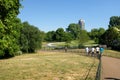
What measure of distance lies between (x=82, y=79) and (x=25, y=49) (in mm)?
59521

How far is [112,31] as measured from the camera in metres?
97.2

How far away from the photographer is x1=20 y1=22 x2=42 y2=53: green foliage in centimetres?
8068

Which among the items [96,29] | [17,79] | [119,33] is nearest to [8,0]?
[17,79]

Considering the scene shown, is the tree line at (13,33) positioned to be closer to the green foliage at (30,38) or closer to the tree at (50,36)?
the green foliage at (30,38)

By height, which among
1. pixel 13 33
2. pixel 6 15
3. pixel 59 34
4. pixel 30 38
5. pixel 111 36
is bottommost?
pixel 13 33

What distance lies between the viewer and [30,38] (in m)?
82.2

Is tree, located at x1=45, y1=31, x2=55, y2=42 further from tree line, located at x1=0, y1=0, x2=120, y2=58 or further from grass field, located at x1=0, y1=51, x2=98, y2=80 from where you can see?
grass field, located at x1=0, y1=51, x2=98, y2=80

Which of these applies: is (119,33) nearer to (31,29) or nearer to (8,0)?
(31,29)

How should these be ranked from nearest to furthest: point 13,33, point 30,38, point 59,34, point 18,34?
point 13,33, point 18,34, point 30,38, point 59,34

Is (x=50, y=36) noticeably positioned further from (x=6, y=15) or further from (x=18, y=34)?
(x=6, y=15)

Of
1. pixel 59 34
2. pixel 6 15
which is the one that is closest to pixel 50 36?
pixel 59 34

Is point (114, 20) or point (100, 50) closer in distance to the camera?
point (100, 50)

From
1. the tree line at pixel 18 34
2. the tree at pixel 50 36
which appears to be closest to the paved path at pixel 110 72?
the tree line at pixel 18 34

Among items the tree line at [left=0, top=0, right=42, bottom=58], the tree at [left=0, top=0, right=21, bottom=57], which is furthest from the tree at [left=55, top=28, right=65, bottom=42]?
the tree at [left=0, top=0, right=21, bottom=57]
